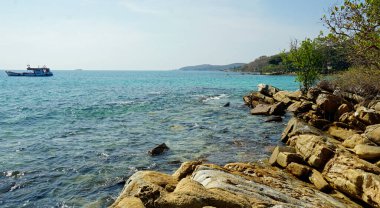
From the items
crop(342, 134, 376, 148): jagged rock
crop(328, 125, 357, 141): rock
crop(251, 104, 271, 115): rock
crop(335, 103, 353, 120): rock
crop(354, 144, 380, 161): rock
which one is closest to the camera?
crop(354, 144, 380, 161): rock

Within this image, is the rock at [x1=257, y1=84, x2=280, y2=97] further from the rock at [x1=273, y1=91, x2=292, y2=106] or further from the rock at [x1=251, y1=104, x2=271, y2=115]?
the rock at [x1=251, y1=104, x2=271, y2=115]

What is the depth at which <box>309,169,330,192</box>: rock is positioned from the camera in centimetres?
1441

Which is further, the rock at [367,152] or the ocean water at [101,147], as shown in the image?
the rock at [367,152]

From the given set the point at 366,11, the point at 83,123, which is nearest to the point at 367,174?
the point at 366,11

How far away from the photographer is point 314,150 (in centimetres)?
1731

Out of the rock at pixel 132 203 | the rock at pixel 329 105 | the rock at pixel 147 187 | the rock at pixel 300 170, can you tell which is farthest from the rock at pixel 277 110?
the rock at pixel 132 203

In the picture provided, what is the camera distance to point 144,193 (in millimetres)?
8734

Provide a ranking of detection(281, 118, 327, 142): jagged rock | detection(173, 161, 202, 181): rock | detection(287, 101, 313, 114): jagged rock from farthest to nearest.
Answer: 1. detection(287, 101, 313, 114): jagged rock
2. detection(281, 118, 327, 142): jagged rock
3. detection(173, 161, 202, 181): rock

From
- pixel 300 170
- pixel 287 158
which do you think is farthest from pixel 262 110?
pixel 300 170

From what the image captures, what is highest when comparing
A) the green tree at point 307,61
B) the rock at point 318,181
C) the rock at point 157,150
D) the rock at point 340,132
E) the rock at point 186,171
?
the green tree at point 307,61

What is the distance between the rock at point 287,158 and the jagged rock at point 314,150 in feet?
1.85

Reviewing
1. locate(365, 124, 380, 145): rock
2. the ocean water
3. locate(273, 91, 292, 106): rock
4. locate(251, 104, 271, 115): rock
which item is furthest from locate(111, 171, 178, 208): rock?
locate(273, 91, 292, 106): rock

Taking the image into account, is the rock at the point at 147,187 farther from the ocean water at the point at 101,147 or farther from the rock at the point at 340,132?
the rock at the point at 340,132

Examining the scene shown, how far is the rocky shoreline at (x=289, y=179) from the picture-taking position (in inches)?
337
